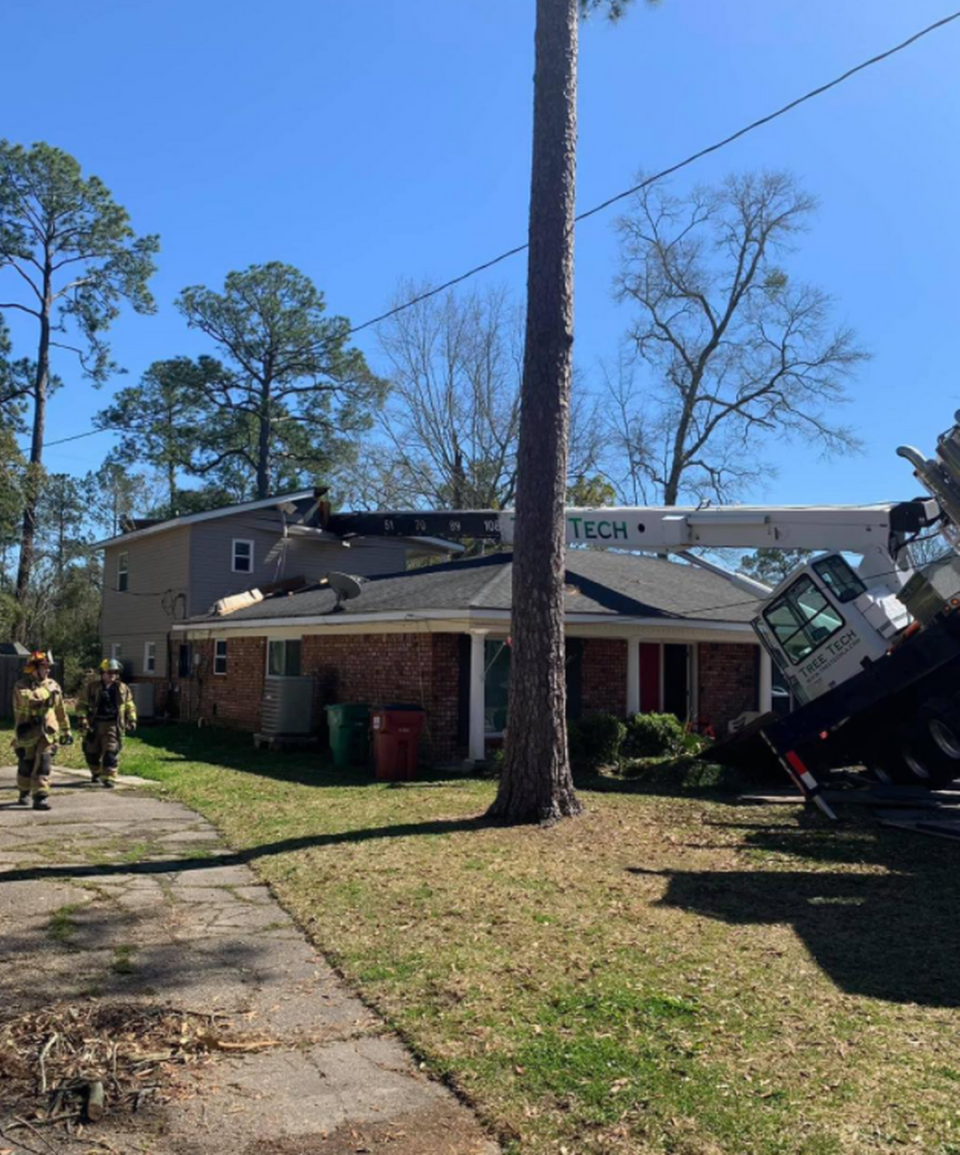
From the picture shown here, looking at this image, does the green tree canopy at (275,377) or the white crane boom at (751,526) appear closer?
the white crane boom at (751,526)

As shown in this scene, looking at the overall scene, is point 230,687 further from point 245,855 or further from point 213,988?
point 213,988

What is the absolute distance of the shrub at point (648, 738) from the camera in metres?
16.2

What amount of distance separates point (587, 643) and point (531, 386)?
7848 millimetres

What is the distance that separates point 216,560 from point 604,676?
11.9m

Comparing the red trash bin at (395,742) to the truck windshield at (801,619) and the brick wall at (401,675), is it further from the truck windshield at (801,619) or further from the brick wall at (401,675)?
the truck windshield at (801,619)

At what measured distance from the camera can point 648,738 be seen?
53.3 feet

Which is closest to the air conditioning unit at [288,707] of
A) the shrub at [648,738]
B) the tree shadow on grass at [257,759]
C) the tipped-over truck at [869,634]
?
the tree shadow on grass at [257,759]

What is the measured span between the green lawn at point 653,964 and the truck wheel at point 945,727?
1.26 metres

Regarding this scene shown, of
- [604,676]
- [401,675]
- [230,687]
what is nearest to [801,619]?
[604,676]

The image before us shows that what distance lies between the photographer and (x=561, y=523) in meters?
10.7

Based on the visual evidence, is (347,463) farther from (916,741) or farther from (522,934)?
(522,934)

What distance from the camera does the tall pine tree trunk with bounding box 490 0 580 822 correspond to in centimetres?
1048

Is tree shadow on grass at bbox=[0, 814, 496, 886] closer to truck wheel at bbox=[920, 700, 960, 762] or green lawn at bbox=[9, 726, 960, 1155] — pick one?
green lawn at bbox=[9, 726, 960, 1155]

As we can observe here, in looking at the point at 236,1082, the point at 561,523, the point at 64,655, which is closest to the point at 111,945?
the point at 236,1082
